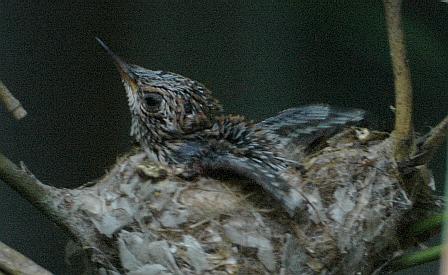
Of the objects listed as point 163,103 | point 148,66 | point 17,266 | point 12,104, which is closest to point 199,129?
point 163,103

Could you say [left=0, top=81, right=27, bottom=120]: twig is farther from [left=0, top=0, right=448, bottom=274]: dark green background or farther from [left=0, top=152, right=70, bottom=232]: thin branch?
[left=0, top=0, right=448, bottom=274]: dark green background

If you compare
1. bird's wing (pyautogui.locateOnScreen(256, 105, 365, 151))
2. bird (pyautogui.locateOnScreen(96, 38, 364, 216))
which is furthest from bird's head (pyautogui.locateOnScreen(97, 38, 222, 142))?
bird's wing (pyautogui.locateOnScreen(256, 105, 365, 151))

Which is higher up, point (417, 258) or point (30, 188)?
point (30, 188)

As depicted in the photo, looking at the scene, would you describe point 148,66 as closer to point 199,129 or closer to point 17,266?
point 199,129

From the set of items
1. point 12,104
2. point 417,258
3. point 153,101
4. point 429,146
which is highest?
point 12,104

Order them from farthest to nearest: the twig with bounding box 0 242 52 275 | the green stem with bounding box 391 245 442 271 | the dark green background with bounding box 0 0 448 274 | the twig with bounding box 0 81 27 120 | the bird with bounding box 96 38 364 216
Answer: the dark green background with bounding box 0 0 448 274 < the bird with bounding box 96 38 364 216 < the green stem with bounding box 391 245 442 271 < the twig with bounding box 0 81 27 120 < the twig with bounding box 0 242 52 275

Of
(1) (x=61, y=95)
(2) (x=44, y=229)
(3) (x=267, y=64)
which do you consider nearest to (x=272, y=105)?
(3) (x=267, y=64)

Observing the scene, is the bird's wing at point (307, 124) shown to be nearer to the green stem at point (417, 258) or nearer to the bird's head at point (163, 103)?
the bird's head at point (163, 103)

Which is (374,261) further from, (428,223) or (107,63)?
(107,63)

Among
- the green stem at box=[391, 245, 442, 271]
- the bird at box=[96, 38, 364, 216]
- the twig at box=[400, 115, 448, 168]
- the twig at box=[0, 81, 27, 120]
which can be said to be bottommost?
the green stem at box=[391, 245, 442, 271]
